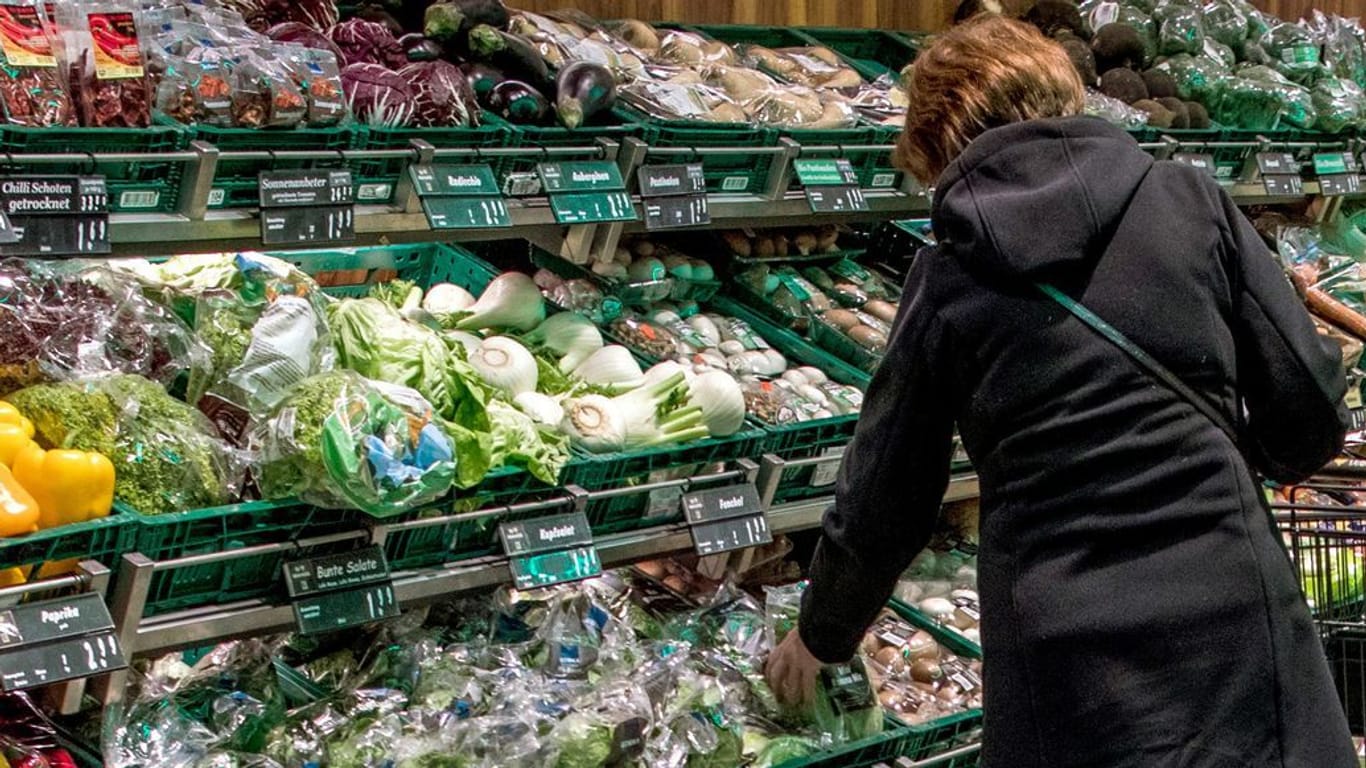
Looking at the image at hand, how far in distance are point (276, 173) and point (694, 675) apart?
1.07 meters

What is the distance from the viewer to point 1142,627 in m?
2.10

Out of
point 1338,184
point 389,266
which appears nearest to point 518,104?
point 389,266


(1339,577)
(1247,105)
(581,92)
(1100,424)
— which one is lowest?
(1339,577)

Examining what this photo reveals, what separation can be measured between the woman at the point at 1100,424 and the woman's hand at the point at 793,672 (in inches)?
18.5

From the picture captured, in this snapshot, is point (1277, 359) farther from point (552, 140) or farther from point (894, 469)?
point (552, 140)

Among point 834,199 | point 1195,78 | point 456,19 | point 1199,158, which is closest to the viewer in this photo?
point 456,19

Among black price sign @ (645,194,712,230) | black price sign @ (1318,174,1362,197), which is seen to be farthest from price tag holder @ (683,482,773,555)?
black price sign @ (1318,174,1362,197)

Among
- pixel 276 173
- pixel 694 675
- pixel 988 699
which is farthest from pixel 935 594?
pixel 276 173

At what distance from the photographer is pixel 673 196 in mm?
2762

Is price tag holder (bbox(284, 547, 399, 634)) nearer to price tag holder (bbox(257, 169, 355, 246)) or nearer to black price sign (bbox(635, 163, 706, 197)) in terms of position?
price tag holder (bbox(257, 169, 355, 246))

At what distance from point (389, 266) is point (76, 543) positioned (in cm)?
120

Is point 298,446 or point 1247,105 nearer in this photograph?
point 298,446

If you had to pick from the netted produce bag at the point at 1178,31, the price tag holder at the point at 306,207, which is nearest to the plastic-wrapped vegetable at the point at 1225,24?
the netted produce bag at the point at 1178,31

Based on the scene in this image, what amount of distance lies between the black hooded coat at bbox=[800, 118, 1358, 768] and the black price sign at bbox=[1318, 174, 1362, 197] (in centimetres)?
231
